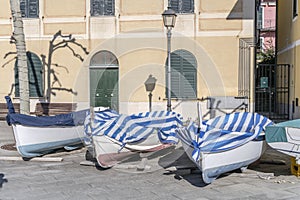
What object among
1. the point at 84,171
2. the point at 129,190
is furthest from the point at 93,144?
the point at 129,190

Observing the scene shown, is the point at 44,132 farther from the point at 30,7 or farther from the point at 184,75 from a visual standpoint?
the point at 30,7

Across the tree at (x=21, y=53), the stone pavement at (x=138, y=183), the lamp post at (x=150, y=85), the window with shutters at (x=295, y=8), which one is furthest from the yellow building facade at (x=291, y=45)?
the tree at (x=21, y=53)

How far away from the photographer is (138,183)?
22.3ft

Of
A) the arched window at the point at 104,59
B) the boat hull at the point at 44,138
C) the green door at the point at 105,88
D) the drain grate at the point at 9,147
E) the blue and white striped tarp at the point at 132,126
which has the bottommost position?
the drain grate at the point at 9,147

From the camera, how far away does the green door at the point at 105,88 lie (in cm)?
1711

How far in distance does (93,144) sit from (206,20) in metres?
10.1

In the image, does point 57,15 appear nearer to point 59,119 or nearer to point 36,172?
point 59,119

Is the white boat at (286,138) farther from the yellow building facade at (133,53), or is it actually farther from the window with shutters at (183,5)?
the window with shutters at (183,5)

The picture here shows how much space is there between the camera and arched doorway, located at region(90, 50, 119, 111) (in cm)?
1711

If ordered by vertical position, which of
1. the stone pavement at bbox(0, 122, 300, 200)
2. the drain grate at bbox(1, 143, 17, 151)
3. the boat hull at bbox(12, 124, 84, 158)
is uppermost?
the boat hull at bbox(12, 124, 84, 158)

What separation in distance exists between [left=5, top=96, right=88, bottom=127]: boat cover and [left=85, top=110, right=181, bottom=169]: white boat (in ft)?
2.68

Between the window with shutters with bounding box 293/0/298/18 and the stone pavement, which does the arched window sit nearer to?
the window with shutters with bounding box 293/0/298/18

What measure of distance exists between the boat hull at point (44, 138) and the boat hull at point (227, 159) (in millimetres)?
3563

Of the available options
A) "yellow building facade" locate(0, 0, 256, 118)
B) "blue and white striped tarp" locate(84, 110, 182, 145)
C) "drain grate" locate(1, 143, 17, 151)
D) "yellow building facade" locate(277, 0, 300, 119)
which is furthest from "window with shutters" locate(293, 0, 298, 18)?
"drain grate" locate(1, 143, 17, 151)
